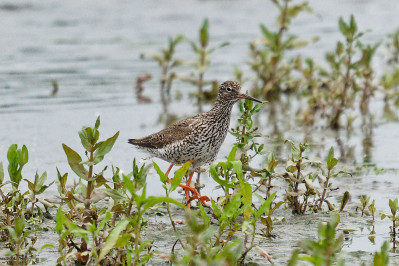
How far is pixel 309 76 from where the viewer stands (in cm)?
1204

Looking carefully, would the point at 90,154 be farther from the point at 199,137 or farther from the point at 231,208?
the point at 199,137

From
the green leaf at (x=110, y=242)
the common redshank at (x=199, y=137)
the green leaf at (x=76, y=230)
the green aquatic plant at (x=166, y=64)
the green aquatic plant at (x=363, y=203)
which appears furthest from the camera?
the green aquatic plant at (x=166, y=64)

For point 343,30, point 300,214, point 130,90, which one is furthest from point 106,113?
point 300,214

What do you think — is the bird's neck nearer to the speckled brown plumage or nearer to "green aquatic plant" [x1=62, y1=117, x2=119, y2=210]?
the speckled brown plumage

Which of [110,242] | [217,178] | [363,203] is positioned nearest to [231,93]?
[363,203]

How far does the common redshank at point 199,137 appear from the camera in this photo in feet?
25.1

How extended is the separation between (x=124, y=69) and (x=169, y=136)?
7.56 m

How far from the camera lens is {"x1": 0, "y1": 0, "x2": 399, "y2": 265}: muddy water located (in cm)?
898

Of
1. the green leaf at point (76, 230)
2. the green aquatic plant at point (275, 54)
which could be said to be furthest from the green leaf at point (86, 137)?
the green aquatic plant at point (275, 54)

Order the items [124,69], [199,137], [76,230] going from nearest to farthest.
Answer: [76,230], [199,137], [124,69]

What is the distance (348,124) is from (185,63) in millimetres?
3127

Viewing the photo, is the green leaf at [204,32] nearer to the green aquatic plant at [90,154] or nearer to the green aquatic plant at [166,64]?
the green aquatic plant at [166,64]

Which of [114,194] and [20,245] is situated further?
[20,245]

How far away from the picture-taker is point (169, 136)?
7902 millimetres
